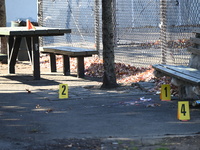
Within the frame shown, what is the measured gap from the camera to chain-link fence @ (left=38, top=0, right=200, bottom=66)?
12.0 m

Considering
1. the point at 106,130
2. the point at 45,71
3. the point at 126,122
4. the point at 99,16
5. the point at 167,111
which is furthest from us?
the point at 99,16

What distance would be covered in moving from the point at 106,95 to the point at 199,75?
234 cm

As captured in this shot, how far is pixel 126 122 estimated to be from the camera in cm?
716

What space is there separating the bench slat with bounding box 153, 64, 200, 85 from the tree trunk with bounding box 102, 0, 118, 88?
160 cm

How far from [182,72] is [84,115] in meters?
1.51

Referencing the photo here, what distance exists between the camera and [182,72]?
7.93m

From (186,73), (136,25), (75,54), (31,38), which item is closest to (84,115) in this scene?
(186,73)

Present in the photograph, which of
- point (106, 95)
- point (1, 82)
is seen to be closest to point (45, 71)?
point (1, 82)

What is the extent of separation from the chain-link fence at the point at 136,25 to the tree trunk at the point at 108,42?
2.02 metres

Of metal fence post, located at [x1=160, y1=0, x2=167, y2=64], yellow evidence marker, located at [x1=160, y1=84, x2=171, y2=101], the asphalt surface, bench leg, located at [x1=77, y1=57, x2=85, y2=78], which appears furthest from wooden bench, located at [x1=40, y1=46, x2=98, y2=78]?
yellow evidence marker, located at [x1=160, y1=84, x2=171, y2=101]

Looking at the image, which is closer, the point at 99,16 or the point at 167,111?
the point at 167,111

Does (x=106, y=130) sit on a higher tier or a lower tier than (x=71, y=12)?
lower

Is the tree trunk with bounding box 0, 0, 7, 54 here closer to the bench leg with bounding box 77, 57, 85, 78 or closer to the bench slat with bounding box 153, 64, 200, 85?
the bench leg with bounding box 77, 57, 85, 78

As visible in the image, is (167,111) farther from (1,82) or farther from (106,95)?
(1,82)
